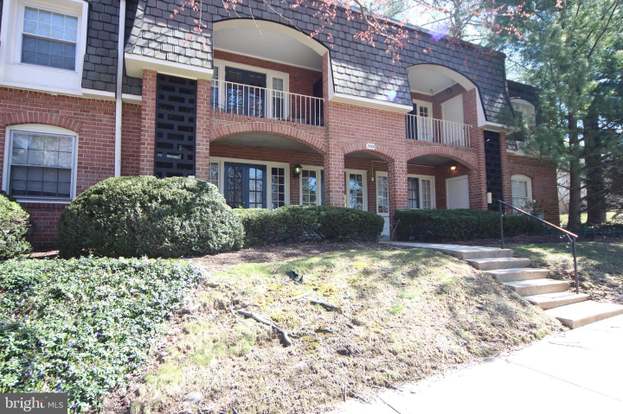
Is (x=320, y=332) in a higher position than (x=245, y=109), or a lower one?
lower

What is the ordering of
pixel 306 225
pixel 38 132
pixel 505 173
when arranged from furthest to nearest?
pixel 505 173 < pixel 38 132 < pixel 306 225

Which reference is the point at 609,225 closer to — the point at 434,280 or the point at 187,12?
the point at 434,280

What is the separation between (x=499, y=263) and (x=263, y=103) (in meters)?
8.41

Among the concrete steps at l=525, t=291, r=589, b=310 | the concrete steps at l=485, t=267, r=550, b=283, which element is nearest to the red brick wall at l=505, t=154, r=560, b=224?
the concrete steps at l=485, t=267, r=550, b=283

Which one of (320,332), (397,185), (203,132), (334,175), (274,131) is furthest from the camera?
(397,185)

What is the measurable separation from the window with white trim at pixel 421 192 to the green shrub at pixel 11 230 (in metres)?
12.4

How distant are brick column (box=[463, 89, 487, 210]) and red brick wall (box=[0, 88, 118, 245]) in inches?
431

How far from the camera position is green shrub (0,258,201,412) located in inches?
106

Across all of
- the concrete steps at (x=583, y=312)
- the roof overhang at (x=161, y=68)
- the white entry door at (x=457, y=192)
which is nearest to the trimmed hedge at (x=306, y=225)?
the roof overhang at (x=161, y=68)

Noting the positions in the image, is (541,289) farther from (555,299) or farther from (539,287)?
(555,299)

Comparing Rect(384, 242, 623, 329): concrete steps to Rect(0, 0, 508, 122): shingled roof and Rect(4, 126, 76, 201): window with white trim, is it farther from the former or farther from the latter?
Rect(4, 126, 76, 201): window with white trim

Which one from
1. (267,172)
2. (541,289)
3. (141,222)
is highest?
(267,172)

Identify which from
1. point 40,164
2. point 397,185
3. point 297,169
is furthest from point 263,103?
point 40,164

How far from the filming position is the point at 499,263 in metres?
6.59
